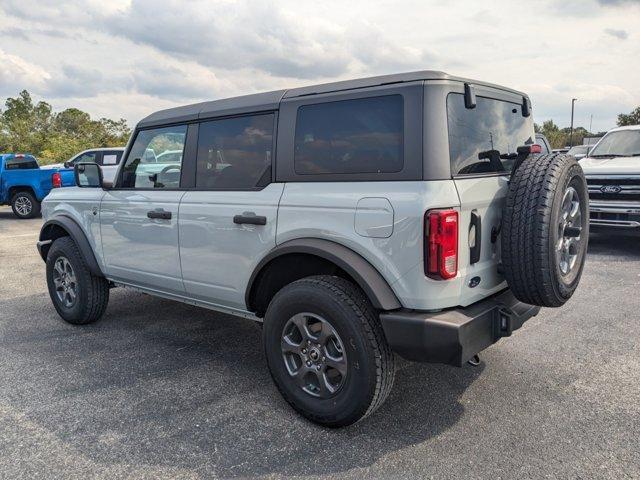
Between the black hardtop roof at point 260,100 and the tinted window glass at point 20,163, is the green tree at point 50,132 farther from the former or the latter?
the black hardtop roof at point 260,100

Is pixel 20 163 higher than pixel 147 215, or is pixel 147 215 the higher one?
pixel 20 163

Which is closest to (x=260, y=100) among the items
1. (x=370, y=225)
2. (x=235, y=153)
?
(x=235, y=153)

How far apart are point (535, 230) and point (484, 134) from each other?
707 millimetres

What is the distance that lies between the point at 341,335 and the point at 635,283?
4.74 metres

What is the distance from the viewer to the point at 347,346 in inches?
108

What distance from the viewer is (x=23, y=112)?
46.8 m

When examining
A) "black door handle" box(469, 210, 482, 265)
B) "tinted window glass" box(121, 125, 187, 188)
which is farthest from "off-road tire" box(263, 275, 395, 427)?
"tinted window glass" box(121, 125, 187, 188)

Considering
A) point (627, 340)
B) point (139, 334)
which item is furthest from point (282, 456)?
point (627, 340)

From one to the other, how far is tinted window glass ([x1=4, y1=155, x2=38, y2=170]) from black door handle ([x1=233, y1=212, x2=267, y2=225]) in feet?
42.4

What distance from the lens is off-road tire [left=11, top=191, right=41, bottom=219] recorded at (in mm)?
13711

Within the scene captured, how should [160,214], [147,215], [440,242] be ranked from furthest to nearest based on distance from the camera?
[147,215]
[160,214]
[440,242]

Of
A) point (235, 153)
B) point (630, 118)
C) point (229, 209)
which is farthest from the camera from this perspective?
point (630, 118)

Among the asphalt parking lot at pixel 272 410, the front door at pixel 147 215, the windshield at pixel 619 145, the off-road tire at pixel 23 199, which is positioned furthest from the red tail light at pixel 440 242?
the off-road tire at pixel 23 199

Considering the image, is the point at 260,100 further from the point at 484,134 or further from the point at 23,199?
the point at 23,199
